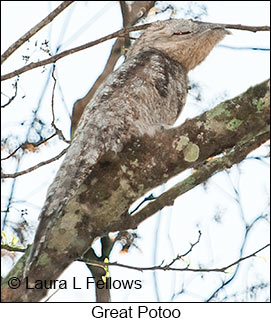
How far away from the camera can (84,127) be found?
129 inches

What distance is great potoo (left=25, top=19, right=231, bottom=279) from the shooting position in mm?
2736

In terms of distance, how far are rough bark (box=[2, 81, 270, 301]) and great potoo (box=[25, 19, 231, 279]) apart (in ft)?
0.13

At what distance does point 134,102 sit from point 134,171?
820 mm

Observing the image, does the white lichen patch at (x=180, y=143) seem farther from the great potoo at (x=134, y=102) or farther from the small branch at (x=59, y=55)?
the small branch at (x=59, y=55)

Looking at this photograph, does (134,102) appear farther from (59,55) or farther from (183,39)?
(183,39)

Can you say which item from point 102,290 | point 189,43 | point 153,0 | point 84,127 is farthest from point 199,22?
point 102,290

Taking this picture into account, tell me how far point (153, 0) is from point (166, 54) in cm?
122

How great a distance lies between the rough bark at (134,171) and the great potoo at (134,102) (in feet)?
0.13

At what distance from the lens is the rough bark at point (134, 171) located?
2361 mm

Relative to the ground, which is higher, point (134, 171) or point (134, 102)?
point (134, 102)

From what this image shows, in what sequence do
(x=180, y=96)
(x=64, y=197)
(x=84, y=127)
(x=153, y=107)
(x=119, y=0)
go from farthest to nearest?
(x=119, y=0) → (x=180, y=96) → (x=153, y=107) → (x=84, y=127) → (x=64, y=197)

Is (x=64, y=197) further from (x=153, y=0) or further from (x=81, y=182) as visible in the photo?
(x=153, y=0)

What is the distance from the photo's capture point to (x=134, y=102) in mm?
3492

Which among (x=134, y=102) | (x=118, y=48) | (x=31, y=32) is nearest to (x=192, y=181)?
(x=134, y=102)
